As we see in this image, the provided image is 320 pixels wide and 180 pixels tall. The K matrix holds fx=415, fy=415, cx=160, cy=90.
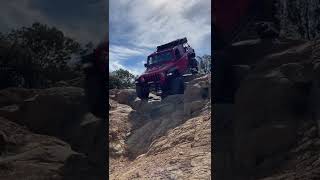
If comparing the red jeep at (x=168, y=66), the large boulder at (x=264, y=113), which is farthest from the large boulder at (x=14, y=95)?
the red jeep at (x=168, y=66)

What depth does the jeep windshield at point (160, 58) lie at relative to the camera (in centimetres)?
1447

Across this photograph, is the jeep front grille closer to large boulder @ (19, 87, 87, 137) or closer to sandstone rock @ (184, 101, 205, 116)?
sandstone rock @ (184, 101, 205, 116)

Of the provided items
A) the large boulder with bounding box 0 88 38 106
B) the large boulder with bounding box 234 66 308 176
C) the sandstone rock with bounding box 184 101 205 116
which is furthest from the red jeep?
the large boulder with bounding box 0 88 38 106

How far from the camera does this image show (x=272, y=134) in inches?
292

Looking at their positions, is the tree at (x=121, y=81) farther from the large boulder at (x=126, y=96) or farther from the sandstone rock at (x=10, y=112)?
the sandstone rock at (x=10, y=112)

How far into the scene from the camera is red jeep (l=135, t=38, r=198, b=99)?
14302 millimetres

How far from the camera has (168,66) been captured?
1448cm

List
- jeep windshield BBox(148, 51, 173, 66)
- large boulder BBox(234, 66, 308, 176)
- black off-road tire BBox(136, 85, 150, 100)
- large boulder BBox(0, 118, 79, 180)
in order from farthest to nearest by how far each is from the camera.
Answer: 1. black off-road tire BBox(136, 85, 150, 100)
2. jeep windshield BBox(148, 51, 173, 66)
3. large boulder BBox(234, 66, 308, 176)
4. large boulder BBox(0, 118, 79, 180)

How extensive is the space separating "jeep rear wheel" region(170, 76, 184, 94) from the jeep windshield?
0.80 metres

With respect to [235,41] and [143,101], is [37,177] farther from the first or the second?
[143,101]

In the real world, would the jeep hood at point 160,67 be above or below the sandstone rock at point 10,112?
above

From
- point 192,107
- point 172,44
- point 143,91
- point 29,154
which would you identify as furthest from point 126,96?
point 29,154

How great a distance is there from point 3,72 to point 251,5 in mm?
4540


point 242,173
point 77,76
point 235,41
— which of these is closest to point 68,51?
point 77,76
